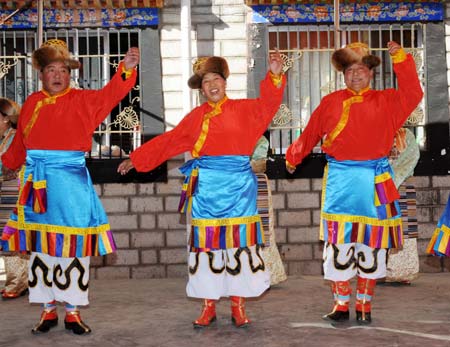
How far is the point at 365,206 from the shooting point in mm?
4891

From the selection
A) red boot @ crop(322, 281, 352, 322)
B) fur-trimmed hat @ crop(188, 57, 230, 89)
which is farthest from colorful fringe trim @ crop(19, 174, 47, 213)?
red boot @ crop(322, 281, 352, 322)

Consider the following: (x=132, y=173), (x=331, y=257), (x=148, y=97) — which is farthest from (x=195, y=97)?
(x=331, y=257)

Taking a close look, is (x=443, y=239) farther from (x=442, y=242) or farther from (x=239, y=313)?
(x=239, y=313)

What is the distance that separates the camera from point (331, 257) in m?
4.96

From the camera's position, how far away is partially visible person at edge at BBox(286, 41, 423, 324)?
486 centimetres

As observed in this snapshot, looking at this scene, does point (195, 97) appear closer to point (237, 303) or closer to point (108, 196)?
point (108, 196)

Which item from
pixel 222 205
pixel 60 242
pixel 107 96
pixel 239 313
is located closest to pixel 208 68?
pixel 107 96

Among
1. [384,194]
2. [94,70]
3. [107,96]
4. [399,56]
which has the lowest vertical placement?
[384,194]

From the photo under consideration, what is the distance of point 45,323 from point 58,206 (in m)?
0.76

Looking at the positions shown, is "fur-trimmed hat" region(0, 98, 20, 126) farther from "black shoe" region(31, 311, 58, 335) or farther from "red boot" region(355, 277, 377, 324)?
"red boot" region(355, 277, 377, 324)

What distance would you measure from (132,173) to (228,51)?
1546 mm

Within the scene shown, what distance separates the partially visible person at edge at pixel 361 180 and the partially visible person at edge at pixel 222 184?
1.48 feet

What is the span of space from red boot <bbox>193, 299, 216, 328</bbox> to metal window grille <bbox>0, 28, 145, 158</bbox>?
2.88 meters

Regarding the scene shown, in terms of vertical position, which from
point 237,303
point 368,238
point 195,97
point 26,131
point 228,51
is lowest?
point 237,303
